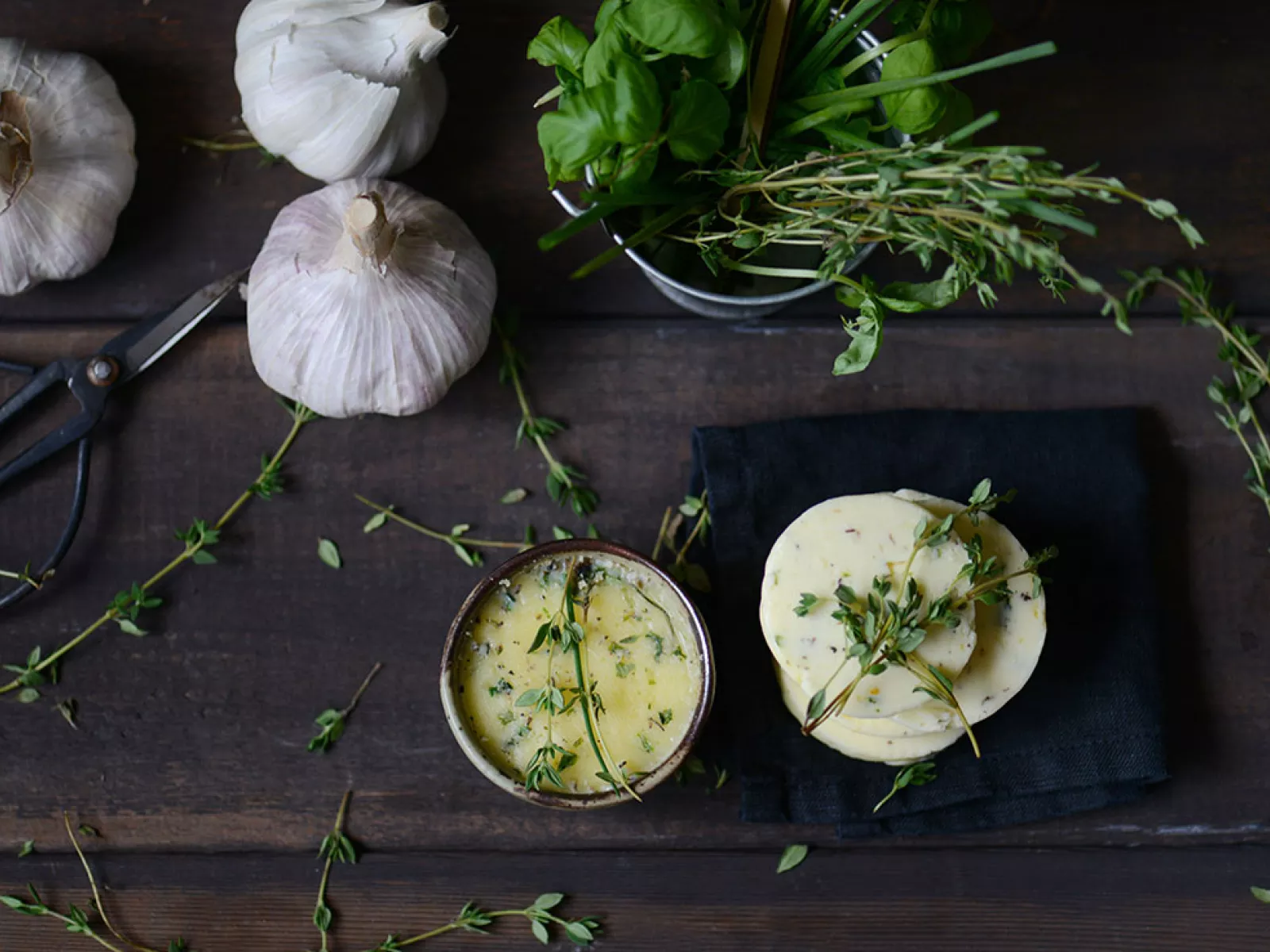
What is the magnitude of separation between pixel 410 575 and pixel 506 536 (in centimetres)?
9

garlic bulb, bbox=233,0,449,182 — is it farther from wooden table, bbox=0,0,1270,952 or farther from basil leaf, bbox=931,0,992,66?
basil leaf, bbox=931,0,992,66

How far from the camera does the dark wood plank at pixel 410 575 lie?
1.05 m

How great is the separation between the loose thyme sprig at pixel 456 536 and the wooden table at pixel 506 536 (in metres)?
0.01

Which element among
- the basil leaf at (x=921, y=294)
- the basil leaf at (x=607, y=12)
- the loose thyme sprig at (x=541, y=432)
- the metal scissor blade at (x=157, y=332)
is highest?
the basil leaf at (x=607, y=12)

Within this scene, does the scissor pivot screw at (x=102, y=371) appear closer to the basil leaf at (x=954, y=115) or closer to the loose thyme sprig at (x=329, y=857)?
the loose thyme sprig at (x=329, y=857)

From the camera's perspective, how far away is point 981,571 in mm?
898

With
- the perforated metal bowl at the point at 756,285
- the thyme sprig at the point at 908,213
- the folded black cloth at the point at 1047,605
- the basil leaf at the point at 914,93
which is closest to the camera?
the thyme sprig at the point at 908,213

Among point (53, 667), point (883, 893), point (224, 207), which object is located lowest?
point (883, 893)

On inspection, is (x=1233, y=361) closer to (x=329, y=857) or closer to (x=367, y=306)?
(x=367, y=306)

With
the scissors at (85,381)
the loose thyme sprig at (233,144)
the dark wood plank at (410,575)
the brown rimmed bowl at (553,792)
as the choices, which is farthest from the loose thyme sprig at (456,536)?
the loose thyme sprig at (233,144)

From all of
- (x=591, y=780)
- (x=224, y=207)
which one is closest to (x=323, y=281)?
(x=224, y=207)

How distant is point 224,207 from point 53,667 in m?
0.44

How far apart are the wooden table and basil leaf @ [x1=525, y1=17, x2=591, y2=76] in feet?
0.91

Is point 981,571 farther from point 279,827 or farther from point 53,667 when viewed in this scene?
point 53,667
